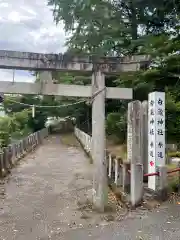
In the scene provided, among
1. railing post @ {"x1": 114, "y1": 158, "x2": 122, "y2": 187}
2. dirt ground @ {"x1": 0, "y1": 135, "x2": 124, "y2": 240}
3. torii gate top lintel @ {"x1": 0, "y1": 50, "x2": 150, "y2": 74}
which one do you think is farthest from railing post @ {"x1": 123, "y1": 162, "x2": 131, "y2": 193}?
torii gate top lintel @ {"x1": 0, "y1": 50, "x2": 150, "y2": 74}

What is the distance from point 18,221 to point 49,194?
2848 millimetres

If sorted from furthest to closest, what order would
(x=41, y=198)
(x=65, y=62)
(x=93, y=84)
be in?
(x=41, y=198) → (x=93, y=84) → (x=65, y=62)

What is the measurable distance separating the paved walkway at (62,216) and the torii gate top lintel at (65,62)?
366 cm

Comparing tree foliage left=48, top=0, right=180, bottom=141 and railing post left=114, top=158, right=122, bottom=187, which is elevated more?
tree foliage left=48, top=0, right=180, bottom=141

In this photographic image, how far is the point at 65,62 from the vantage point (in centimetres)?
801

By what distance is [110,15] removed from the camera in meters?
21.4

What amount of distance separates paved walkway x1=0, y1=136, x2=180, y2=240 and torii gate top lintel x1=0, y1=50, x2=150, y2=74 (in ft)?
12.0

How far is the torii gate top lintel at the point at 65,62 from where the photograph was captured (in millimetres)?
7711

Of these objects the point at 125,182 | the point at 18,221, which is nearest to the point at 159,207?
the point at 125,182

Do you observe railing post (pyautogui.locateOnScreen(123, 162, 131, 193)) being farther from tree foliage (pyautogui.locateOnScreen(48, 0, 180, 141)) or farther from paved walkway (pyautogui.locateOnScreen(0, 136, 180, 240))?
tree foliage (pyautogui.locateOnScreen(48, 0, 180, 141))

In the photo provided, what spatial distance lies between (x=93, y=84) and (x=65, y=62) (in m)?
0.91

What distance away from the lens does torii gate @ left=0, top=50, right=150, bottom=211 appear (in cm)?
776

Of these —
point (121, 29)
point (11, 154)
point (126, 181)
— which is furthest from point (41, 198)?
point (121, 29)

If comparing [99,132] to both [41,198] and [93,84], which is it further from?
[41,198]
